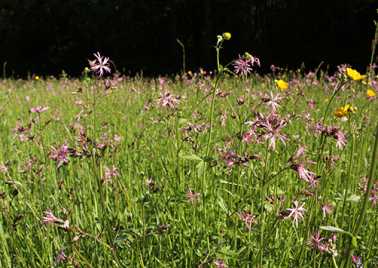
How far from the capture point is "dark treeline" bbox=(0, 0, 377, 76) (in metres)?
12.0

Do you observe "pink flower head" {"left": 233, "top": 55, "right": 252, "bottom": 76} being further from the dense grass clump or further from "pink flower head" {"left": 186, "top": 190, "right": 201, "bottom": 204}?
"pink flower head" {"left": 186, "top": 190, "right": 201, "bottom": 204}

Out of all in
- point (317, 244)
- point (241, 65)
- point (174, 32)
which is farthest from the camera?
point (174, 32)

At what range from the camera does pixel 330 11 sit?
39.8 ft

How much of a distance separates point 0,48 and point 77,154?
20244mm

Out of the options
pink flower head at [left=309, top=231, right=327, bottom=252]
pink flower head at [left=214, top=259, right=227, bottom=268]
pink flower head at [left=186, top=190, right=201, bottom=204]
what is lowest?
pink flower head at [left=214, top=259, right=227, bottom=268]

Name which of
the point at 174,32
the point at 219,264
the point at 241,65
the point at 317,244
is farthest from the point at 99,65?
the point at 174,32

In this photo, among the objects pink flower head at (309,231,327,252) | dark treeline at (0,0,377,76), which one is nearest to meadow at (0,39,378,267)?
pink flower head at (309,231,327,252)

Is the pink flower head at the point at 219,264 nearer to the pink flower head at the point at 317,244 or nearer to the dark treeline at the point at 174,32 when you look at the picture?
the pink flower head at the point at 317,244

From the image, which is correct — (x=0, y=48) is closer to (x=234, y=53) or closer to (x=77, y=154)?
(x=234, y=53)

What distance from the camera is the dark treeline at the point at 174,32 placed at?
39.5ft

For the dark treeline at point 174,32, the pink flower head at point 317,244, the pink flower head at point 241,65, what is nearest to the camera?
the pink flower head at point 317,244

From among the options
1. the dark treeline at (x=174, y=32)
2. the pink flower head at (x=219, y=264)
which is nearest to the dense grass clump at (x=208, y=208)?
the pink flower head at (x=219, y=264)

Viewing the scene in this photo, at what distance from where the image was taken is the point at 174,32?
53.1ft

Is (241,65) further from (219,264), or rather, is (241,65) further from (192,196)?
(219,264)
